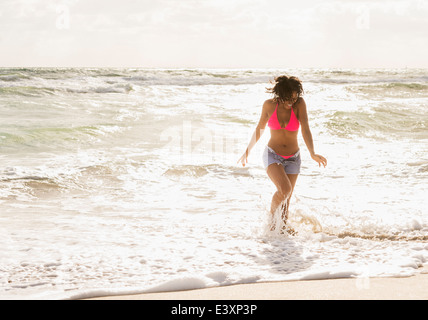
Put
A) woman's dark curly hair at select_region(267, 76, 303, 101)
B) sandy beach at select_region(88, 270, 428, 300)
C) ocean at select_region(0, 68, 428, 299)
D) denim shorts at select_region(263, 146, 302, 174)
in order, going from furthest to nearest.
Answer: denim shorts at select_region(263, 146, 302, 174), woman's dark curly hair at select_region(267, 76, 303, 101), ocean at select_region(0, 68, 428, 299), sandy beach at select_region(88, 270, 428, 300)

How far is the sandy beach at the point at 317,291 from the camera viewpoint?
10.5 ft

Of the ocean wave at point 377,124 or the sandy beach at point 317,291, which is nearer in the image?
the sandy beach at point 317,291

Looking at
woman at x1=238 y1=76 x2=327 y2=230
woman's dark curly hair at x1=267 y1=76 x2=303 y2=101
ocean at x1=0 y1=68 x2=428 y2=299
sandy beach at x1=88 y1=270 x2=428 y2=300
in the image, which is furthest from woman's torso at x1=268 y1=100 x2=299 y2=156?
sandy beach at x1=88 y1=270 x2=428 y2=300

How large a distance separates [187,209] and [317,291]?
3028 mm

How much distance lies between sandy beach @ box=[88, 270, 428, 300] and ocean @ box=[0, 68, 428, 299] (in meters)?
0.10

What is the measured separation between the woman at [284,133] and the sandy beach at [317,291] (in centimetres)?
162

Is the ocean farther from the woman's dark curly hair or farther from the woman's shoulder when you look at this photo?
the woman's dark curly hair

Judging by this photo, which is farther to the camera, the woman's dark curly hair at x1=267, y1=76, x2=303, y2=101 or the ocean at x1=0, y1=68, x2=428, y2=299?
the woman's dark curly hair at x1=267, y1=76, x2=303, y2=101

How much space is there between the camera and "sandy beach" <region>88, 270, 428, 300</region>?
10.5 feet

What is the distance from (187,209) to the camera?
6.16 m

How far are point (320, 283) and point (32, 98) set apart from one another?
781 inches

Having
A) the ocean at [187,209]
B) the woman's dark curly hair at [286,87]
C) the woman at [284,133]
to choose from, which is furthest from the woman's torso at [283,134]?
the ocean at [187,209]

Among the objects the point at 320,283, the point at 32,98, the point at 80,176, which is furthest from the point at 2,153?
the point at 32,98

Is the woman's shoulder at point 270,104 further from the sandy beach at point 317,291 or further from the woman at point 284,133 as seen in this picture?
the sandy beach at point 317,291
